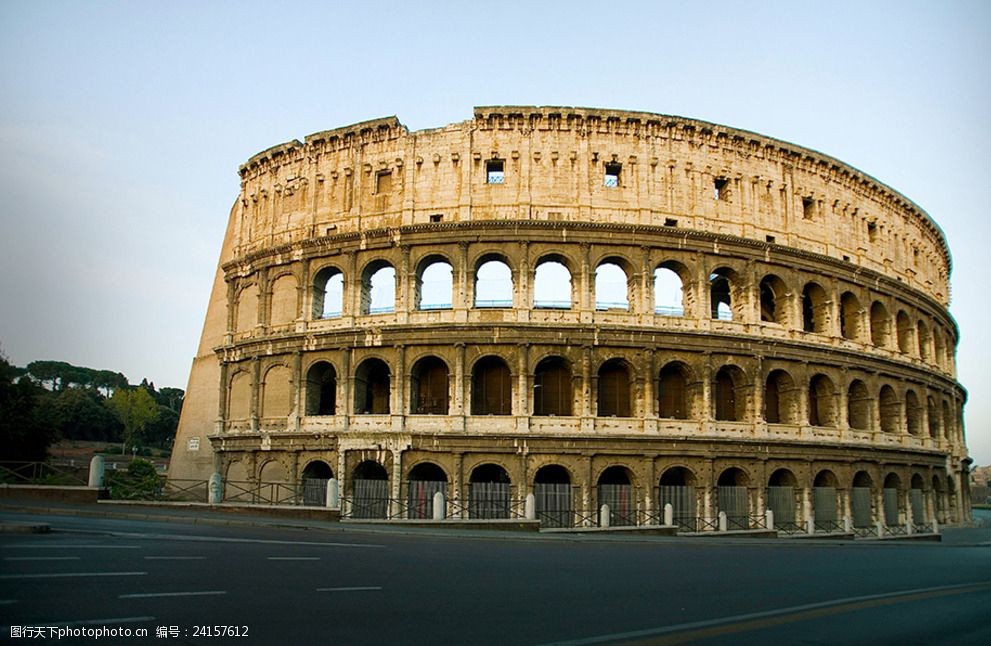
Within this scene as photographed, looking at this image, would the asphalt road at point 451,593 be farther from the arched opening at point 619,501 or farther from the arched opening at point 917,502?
the arched opening at point 917,502

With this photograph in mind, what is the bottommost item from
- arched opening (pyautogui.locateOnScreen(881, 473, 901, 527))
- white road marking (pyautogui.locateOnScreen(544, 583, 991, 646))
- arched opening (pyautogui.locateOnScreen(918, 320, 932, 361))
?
arched opening (pyautogui.locateOnScreen(881, 473, 901, 527))

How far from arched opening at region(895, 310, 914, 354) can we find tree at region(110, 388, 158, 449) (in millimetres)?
70436

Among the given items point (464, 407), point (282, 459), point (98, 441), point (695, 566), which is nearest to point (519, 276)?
point (464, 407)

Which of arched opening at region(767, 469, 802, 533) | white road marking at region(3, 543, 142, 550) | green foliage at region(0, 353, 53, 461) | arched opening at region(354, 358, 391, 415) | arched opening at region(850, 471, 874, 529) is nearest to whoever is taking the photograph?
white road marking at region(3, 543, 142, 550)

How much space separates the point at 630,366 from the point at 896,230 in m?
18.5

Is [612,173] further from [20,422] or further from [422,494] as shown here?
[20,422]

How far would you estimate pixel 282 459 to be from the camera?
29828 millimetres

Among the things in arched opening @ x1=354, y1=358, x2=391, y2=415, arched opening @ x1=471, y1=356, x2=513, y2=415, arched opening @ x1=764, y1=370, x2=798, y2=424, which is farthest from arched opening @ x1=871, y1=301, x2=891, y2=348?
arched opening @ x1=354, y1=358, x2=391, y2=415

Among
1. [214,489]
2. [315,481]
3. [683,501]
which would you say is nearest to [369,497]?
[315,481]

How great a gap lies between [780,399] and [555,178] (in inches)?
522

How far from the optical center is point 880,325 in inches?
1404

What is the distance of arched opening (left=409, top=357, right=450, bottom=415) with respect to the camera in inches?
1133

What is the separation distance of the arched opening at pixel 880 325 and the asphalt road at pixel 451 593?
21030 millimetres

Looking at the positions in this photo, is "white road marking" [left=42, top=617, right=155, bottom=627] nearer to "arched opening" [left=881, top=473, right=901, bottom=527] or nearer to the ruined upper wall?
the ruined upper wall
